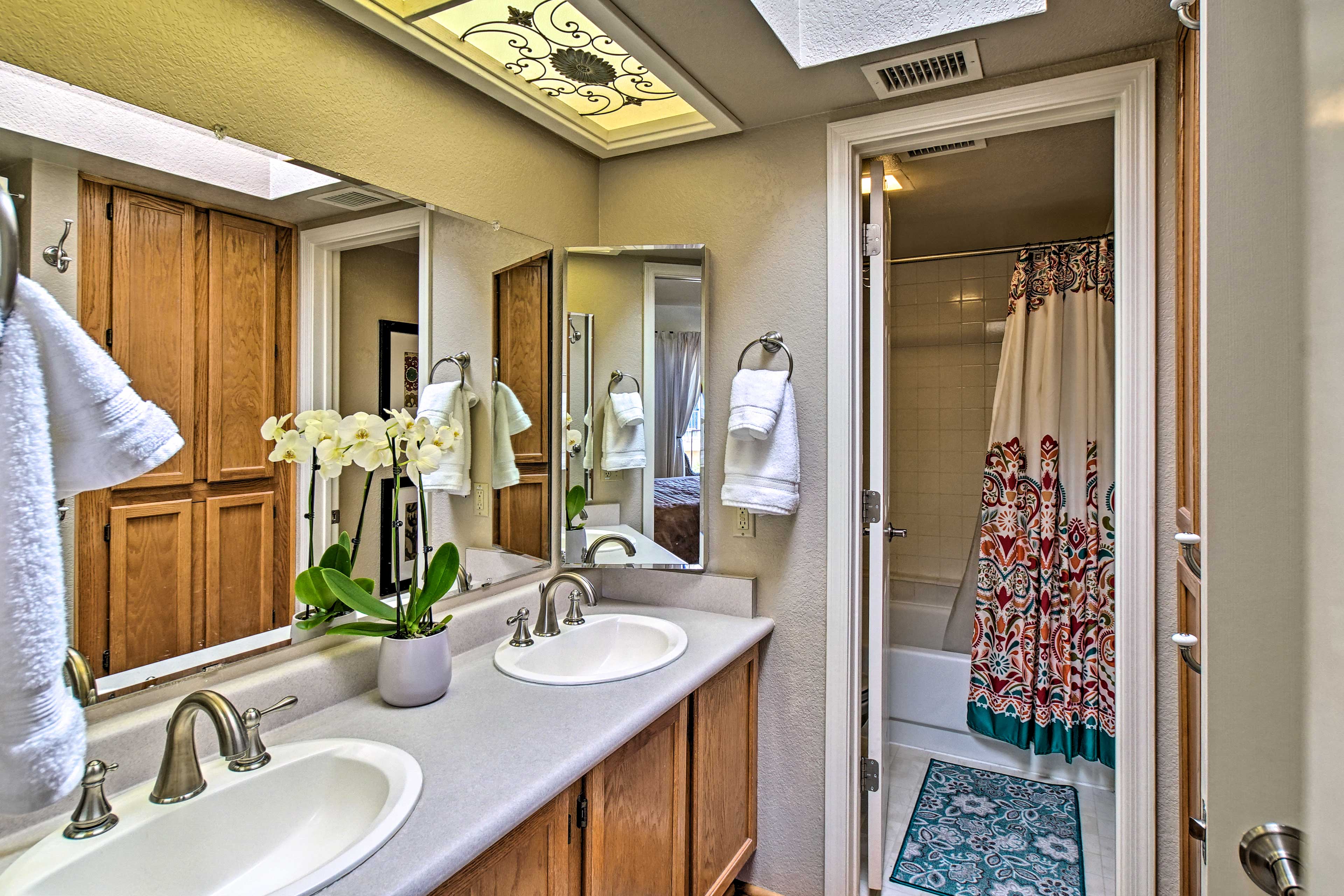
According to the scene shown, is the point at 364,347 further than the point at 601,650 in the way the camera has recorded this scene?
No

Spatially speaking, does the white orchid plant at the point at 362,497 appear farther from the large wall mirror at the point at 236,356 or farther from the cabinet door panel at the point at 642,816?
the cabinet door panel at the point at 642,816

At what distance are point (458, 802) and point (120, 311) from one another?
2.95ft

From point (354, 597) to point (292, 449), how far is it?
0.98 ft

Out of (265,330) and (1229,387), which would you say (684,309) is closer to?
(265,330)

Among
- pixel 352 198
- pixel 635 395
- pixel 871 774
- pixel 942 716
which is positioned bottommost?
pixel 942 716

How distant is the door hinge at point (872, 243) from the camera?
1.97 m

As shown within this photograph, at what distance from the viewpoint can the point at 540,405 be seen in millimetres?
2010

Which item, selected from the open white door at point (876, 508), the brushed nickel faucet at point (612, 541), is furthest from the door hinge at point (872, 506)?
the brushed nickel faucet at point (612, 541)

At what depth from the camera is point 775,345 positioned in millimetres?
1975

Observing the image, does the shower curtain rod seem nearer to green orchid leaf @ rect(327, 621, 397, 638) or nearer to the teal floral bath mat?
the teal floral bath mat

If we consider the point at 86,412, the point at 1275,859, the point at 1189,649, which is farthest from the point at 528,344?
the point at 1275,859

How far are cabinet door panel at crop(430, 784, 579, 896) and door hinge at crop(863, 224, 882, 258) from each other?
5.04 ft

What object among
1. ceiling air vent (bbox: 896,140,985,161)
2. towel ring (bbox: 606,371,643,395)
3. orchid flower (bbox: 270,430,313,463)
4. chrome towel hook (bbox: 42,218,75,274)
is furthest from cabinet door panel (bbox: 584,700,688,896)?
ceiling air vent (bbox: 896,140,985,161)

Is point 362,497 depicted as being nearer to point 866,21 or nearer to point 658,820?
point 658,820
